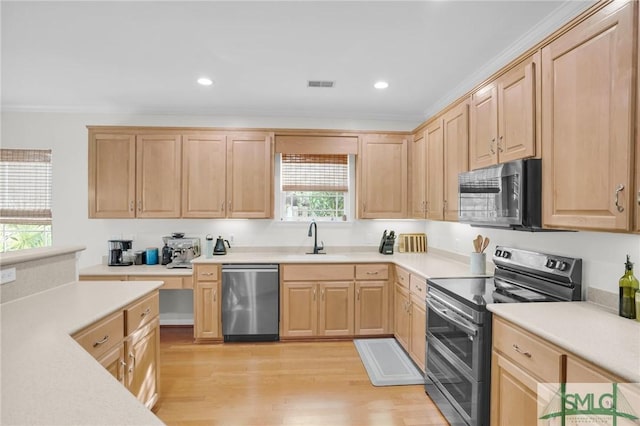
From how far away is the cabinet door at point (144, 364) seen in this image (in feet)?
6.59

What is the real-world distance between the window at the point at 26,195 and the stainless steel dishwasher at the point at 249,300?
8.31 feet

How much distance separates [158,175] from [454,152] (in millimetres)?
3311

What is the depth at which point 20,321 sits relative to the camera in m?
1.51

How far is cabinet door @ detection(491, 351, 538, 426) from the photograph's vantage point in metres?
1.53

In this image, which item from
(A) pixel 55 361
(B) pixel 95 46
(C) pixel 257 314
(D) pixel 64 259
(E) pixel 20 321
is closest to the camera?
(A) pixel 55 361

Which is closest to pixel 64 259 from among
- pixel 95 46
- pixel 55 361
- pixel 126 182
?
pixel 55 361

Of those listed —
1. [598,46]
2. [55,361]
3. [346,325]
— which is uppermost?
[598,46]

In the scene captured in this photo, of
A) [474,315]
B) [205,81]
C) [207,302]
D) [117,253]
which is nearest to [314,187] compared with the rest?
[205,81]

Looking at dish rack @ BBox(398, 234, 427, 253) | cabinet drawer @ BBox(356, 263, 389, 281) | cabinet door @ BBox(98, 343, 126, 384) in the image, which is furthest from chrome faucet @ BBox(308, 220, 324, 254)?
cabinet door @ BBox(98, 343, 126, 384)

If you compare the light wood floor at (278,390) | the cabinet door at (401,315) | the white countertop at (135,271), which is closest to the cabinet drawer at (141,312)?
the light wood floor at (278,390)

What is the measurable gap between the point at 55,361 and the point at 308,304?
107 inches

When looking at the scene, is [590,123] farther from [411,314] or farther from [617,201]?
[411,314]

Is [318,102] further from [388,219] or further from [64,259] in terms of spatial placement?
[64,259]

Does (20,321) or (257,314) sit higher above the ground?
(20,321)
